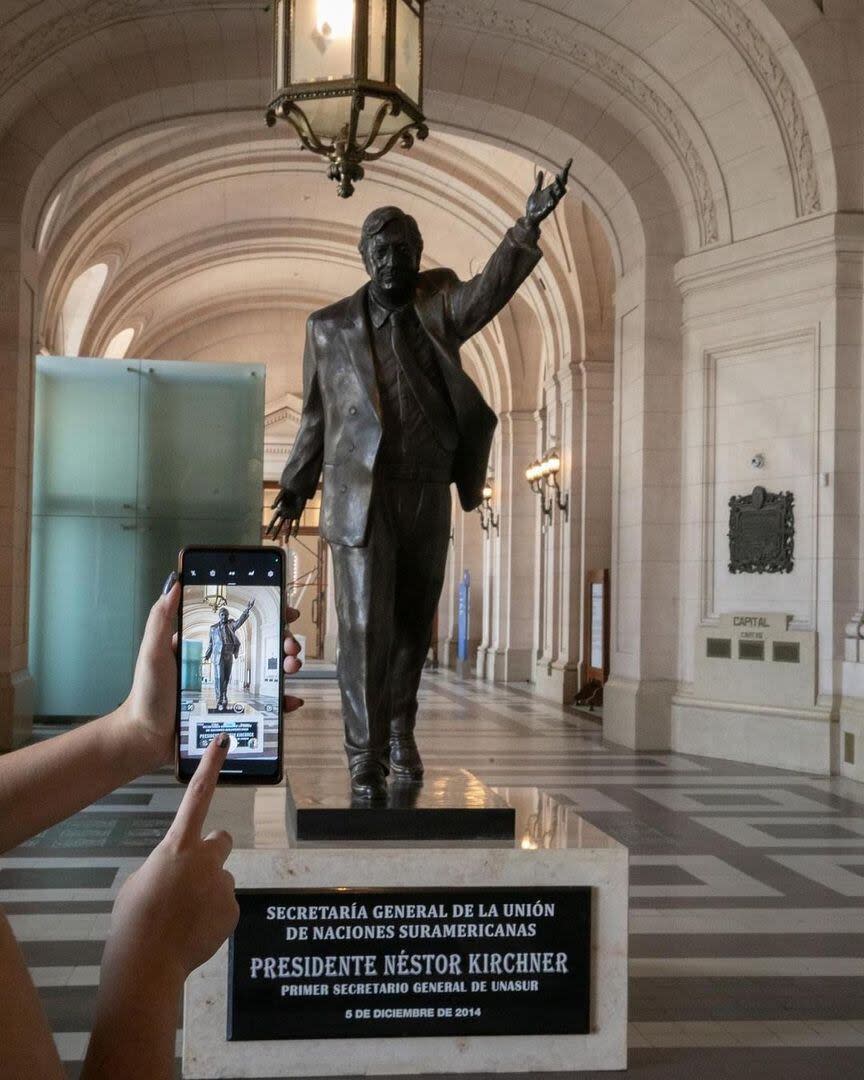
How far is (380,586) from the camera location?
4262 millimetres

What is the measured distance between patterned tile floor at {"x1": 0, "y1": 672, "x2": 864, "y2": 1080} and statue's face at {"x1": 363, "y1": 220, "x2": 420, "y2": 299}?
1.76 meters

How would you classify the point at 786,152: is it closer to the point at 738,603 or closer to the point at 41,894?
the point at 738,603

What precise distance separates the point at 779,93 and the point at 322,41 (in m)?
7.39

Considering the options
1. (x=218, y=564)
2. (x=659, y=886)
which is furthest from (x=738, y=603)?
(x=218, y=564)

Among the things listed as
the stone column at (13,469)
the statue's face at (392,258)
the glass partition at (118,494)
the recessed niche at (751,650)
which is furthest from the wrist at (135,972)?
the glass partition at (118,494)

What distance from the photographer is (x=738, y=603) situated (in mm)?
11672

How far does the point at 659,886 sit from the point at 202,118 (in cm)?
1003

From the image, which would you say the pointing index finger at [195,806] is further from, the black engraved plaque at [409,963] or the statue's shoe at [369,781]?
the statue's shoe at [369,781]

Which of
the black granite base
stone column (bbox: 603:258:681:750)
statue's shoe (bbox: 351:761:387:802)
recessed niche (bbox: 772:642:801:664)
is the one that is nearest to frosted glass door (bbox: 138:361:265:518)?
stone column (bbox: 603:258:681:750)

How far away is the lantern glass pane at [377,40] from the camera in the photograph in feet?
16.2

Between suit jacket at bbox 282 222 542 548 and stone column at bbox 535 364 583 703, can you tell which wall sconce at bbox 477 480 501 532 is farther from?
suit jacket at bbox 282 222 542 548

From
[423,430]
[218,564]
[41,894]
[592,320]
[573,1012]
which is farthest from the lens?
[592,320]

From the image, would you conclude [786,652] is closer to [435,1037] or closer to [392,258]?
[392,258]

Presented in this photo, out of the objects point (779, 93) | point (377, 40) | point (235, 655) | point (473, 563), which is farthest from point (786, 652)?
point (473, 563)
